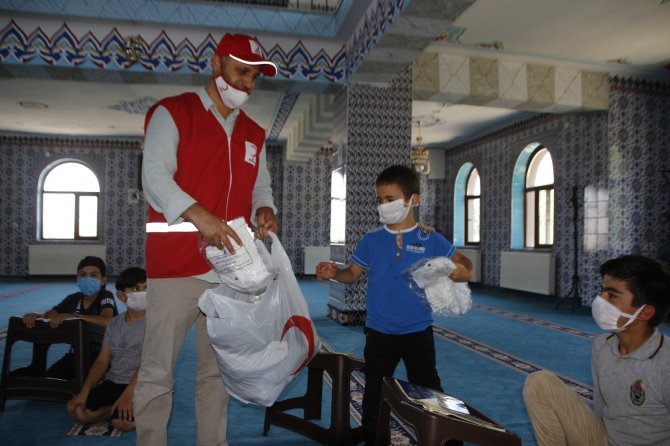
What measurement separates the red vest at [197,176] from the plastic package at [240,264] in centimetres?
10

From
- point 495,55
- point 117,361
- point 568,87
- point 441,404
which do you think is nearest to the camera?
point 441,404

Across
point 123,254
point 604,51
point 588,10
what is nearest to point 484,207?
point 604,51

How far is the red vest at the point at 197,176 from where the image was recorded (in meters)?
1.54

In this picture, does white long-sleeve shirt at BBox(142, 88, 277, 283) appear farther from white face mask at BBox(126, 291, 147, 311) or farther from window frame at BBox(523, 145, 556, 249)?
window frame at BBox(523, 145, 556, 249)

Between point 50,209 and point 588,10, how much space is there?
10962 millimetres

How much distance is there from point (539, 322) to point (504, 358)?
2.26m

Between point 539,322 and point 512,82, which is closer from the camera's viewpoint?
point 539,322

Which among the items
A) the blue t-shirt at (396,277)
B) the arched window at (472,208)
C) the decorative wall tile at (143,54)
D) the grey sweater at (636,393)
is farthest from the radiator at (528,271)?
the grey sweater at (636,393)

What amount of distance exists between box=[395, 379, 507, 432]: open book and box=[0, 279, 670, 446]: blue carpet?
40.5 inches

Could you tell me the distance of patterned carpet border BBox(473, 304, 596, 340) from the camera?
5.24 m

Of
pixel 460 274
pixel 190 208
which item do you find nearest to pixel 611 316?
pixel 460 274

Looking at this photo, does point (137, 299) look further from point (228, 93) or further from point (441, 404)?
point (441, 404)

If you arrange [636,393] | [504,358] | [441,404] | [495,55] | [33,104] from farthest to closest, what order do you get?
1. [33,104]
2. [495,55]
3. [504,358]
4. [636,393]
5. [441,404]

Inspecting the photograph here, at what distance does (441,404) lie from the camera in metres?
1.36
